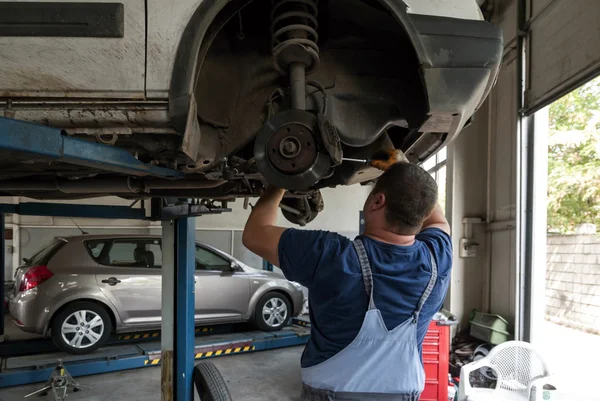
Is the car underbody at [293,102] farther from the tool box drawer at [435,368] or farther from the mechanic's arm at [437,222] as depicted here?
the tool box drawer at [435,368]

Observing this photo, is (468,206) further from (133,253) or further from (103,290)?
(103,290)

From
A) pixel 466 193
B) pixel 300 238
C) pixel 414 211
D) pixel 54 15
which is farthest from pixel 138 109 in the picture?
pixel 466 193

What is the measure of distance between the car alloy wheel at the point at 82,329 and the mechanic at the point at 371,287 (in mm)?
3943

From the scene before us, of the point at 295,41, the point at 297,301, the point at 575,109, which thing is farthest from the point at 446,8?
the point at 297,301

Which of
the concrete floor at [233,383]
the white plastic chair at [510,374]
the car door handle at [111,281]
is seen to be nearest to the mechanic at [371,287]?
the white plastic chair at [510,374]

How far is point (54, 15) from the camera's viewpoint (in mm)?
1327

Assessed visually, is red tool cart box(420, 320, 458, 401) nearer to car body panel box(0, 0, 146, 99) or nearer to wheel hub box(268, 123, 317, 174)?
wheel hub box(268, 123, 317, 174)

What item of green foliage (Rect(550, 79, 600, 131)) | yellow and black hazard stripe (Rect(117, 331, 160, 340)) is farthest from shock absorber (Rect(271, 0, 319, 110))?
green foliage (Rect(550, 79, 600, 131))

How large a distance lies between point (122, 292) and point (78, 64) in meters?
3.81

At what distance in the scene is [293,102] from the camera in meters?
1.53

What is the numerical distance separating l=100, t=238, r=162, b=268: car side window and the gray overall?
4.06 meters

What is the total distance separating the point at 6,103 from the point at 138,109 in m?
0.39

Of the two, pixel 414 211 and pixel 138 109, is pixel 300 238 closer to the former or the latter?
pixel 414 211

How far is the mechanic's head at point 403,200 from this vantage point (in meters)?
1.22
